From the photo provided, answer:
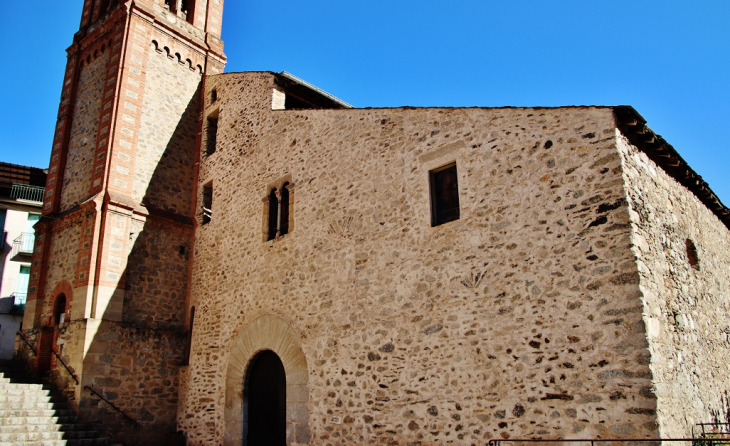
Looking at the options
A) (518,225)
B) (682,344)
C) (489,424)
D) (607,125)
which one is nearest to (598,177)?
(607,125)

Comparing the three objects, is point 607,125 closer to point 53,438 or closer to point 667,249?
point 667,249

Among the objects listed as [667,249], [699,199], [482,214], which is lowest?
[667,249]

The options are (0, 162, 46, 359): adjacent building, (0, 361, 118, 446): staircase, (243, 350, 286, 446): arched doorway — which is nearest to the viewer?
(0, 361, 118, 446): staircase

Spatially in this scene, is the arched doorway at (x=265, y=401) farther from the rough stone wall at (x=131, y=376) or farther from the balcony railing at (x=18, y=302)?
the balcony railing at (x=18, y=302)

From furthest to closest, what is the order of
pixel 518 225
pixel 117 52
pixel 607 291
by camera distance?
1. pixel 117 52
2. pixel 518 225
3. pixel 607 291

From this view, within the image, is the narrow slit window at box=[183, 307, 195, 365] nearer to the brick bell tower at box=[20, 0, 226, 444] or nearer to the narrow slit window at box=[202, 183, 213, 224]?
the brick bell tower at box=[20, 0, 226, 444]

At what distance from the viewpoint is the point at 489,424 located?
22.6 feet

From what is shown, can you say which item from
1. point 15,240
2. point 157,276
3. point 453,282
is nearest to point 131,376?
point 157,276

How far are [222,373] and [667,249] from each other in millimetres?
8728

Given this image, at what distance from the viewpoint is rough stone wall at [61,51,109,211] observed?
529 inches

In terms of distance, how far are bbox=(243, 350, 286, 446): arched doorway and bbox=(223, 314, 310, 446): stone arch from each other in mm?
140

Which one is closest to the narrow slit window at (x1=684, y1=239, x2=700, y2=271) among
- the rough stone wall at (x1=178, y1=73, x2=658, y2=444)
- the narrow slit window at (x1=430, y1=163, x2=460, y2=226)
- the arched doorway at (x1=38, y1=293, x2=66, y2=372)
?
the rough stone wall at (x1=178, y1=73, x2=658, y2=444)

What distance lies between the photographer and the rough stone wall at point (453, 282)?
20.8 feet

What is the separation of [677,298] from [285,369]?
6.47 m
